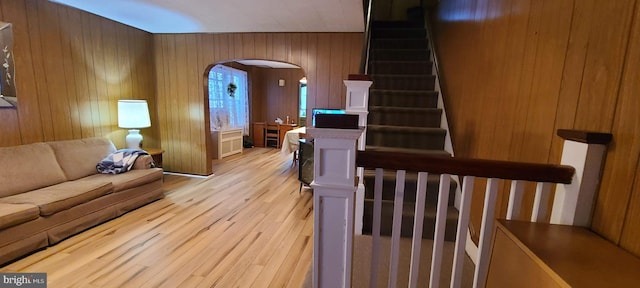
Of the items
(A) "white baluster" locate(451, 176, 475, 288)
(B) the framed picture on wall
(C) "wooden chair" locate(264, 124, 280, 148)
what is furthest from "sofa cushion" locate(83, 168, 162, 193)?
(C) "wooden chair" locate(264, 124, 280, 148)

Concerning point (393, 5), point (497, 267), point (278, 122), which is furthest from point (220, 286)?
point (278, 122)

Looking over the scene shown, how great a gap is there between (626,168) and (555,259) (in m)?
0.41

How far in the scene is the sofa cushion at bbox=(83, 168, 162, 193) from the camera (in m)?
3.02

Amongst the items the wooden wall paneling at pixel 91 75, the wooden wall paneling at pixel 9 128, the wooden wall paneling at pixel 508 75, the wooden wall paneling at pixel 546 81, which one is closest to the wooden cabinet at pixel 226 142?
the wooden wall paneling at pixel 91 75

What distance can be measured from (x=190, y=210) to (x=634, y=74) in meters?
3.63

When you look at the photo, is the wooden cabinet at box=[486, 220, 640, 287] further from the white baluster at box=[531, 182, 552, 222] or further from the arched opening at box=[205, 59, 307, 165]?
the arched opening at box=[205, 59, 307, 165]

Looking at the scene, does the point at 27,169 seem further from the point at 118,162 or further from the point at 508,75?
the point at 508,75

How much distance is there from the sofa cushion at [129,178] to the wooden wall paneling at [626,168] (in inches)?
148

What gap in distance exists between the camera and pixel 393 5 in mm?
5102

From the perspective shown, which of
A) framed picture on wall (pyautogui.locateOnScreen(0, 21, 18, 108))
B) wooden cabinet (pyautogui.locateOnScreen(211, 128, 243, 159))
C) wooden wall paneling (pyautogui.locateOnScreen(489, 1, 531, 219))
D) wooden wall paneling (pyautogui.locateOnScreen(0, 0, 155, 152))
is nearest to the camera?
wooden wall paneling (pyautogui.locateOnScreen(489, 1, 531, 219))

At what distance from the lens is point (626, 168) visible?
84 centimetres

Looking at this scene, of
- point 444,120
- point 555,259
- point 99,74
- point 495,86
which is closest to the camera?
point 555,259

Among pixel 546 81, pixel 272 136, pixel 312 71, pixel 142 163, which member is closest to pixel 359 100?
pixel 546 81

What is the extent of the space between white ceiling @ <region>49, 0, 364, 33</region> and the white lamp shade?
112cm
